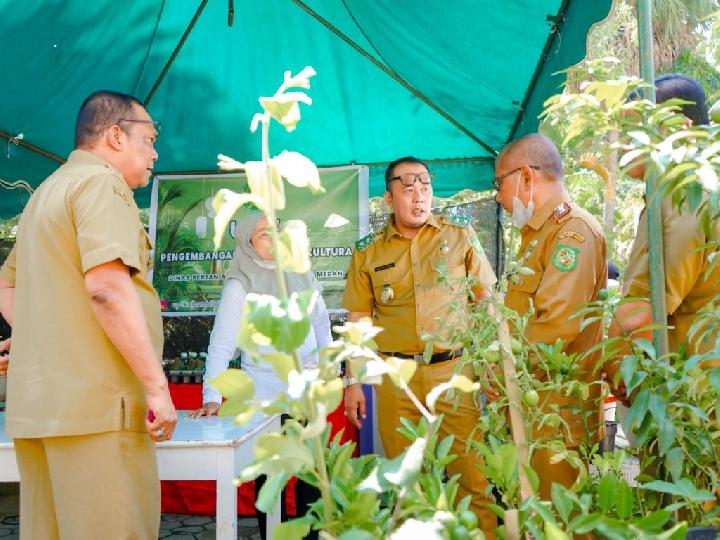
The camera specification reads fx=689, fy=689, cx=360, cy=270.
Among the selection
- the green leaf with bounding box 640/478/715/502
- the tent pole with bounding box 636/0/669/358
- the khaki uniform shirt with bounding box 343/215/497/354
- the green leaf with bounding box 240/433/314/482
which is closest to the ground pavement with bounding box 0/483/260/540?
the khaki uniform shirt with bounding box 343/215/497/354

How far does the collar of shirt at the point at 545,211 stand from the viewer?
2.35m

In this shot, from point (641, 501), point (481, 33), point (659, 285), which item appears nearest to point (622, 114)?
point (659, 285)

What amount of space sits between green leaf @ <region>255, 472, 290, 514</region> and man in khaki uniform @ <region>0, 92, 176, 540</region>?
1113mm

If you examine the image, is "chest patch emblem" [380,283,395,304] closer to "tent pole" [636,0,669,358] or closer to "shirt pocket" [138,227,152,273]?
"shirt pocket" [138,227,152,273]

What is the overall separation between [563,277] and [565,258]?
2.6 inches

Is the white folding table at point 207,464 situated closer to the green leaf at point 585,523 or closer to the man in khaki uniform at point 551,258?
the man in khaki uniform at point 551,258

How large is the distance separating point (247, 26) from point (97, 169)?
2.18m

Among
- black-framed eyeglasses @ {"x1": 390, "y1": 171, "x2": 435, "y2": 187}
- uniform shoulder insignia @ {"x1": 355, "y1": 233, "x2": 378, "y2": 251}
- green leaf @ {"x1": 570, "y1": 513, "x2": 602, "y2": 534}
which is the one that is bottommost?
green leaf @ {"x1": 570, "y1": 513, "x2": 602, "y2": 534}

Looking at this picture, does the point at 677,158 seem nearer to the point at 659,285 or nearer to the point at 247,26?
the point at 659,285

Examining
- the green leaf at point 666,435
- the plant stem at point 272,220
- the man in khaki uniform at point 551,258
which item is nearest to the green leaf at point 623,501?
the green leaf at point 666,435

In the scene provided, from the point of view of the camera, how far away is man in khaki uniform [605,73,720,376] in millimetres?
1341

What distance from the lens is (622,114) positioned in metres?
1.00

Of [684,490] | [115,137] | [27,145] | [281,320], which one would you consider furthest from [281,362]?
[27,145]

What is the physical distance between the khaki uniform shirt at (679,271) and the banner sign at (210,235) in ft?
10.1
